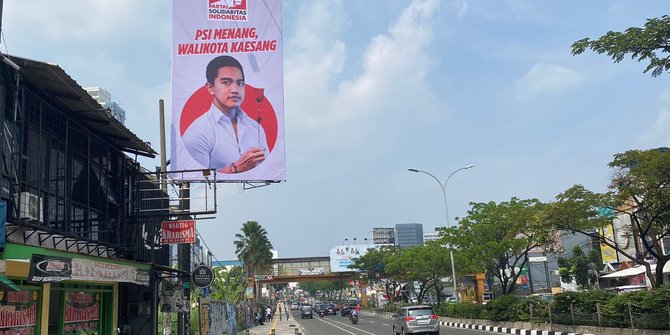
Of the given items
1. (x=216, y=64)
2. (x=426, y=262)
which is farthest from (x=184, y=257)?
(x=426, y=262)

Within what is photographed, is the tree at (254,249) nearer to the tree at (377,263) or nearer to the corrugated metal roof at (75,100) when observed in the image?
the tree at (377,263)

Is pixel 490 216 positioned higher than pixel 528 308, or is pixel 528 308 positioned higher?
pixel 490 216

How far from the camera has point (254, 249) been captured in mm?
80188

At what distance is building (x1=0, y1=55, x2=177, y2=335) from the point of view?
10.2 meters

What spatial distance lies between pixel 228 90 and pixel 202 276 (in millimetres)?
7601

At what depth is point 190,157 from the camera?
68.2ft

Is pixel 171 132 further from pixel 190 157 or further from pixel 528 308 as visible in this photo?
pixel 528 308

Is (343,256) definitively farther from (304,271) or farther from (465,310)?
(465,310)

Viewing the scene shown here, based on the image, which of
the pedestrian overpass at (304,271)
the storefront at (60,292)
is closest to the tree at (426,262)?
the storefront at (60,292)

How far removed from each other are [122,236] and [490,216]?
22946 mm

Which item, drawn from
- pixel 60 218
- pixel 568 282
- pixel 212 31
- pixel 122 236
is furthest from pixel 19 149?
pixel 568 282

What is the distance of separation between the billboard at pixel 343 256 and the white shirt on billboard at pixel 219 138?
212ft

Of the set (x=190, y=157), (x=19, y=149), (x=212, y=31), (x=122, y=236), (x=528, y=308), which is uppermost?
(x=212, y=31)

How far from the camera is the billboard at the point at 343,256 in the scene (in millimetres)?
84250
